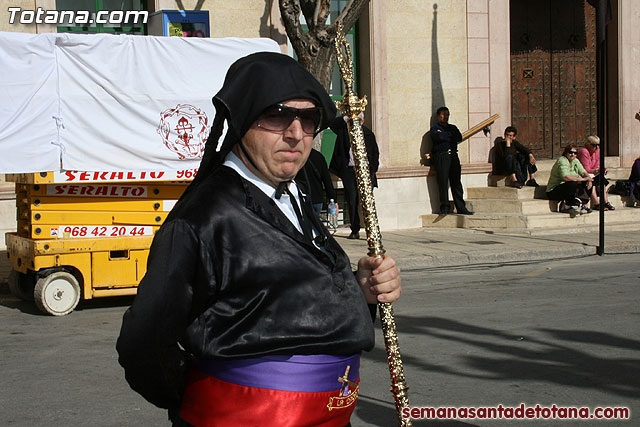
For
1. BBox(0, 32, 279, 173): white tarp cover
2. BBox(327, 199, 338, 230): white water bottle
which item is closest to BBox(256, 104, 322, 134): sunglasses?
BBox(0, 32, 279, 173): white tarp cover

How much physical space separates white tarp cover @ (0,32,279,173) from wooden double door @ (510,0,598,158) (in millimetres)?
10201

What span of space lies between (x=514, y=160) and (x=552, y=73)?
3212 millimetres

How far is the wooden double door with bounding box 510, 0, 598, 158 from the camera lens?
18844 mm

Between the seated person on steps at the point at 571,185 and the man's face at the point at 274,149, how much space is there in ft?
46.4

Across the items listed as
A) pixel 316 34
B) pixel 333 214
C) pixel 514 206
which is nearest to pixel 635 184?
pixel 514 206

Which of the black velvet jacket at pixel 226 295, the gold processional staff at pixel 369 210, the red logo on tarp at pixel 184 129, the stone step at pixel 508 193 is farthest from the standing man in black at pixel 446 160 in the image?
the black velvet jacket at pixel 226 295

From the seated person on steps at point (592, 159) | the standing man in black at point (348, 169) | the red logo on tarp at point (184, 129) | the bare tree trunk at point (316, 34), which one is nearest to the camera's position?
the red logo on tarp at point (184, 129)

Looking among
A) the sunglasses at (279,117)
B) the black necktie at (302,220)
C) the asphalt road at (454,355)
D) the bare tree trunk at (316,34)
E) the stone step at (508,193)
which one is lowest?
the asphalt road at (454,355)

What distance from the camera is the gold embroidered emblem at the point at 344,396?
8.18 feet

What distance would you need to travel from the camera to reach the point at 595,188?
650 inches

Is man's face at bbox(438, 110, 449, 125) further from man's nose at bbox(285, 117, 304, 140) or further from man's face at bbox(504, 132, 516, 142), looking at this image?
man's nose at bbox(285, 117, 304, 140)

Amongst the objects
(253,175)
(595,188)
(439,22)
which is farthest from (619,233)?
(253,175)

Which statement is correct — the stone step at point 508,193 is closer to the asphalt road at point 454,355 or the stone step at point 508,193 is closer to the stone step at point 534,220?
the stone step at point 534,220

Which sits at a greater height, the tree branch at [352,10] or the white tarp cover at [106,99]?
the tree branch at [352,10]
